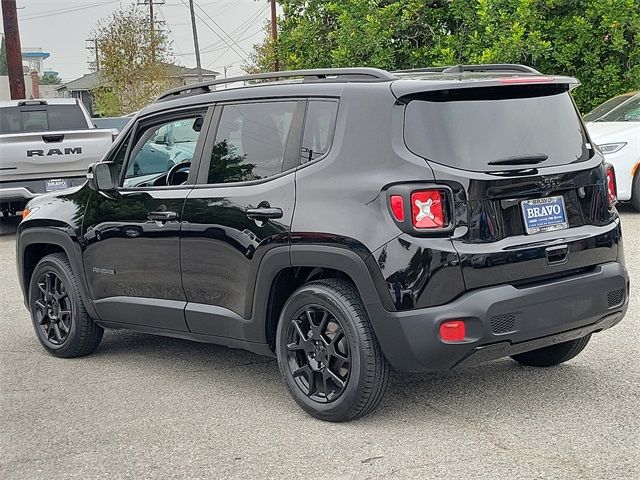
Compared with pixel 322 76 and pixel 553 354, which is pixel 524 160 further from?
pixel 553 354

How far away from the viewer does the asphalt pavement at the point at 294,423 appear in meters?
4.31

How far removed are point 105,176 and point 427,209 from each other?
2501 millimetres

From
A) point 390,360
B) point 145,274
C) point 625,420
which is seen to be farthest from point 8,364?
point 625,420

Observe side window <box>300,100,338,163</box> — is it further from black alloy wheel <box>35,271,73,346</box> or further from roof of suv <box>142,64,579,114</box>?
black alloy wheel <box>35,271,73,346</box>

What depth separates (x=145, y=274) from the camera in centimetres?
588

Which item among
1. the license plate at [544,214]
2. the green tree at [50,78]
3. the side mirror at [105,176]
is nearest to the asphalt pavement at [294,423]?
the license plate at [544,214]

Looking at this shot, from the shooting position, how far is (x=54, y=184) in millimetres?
13062

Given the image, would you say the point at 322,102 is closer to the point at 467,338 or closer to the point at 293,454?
the point at 467,338

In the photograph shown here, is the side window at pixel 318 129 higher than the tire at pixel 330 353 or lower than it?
higher

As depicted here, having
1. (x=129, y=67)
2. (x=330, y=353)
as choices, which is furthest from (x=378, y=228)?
(x=129, y=67)

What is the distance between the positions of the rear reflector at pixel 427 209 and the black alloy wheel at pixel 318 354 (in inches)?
28.4

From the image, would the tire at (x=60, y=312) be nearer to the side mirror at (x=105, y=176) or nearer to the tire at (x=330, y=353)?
the side mirror at (x=105, y=176)

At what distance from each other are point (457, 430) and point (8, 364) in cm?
339

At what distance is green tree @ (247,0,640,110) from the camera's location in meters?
16.8
